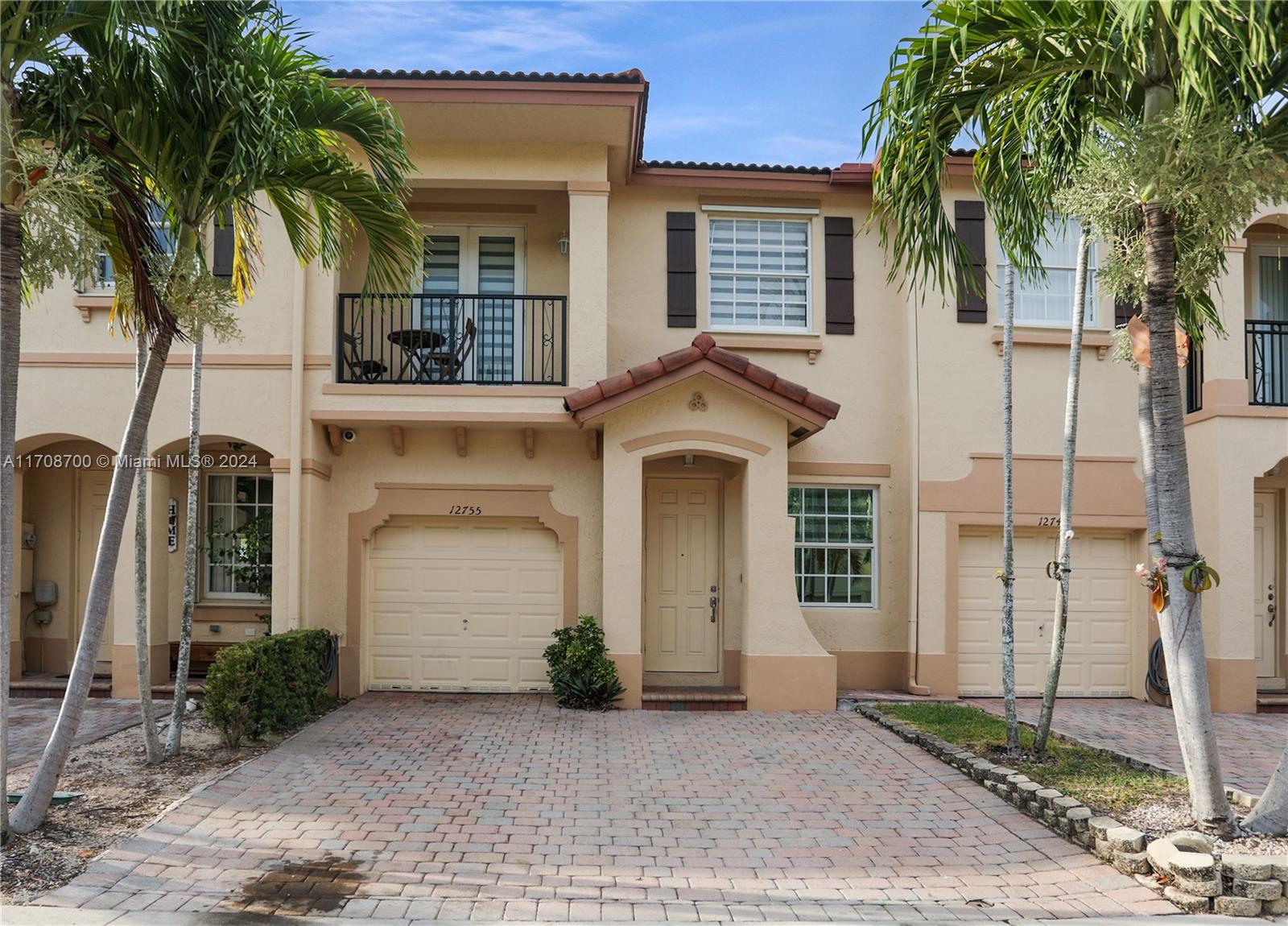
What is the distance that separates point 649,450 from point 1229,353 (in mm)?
7112

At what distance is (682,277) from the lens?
41.3 feet

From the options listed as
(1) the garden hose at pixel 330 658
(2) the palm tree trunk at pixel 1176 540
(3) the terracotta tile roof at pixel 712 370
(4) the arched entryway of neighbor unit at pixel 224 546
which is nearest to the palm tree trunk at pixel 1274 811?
(2) the palm tree trunk at pixel 1176 540

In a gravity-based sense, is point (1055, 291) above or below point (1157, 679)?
above

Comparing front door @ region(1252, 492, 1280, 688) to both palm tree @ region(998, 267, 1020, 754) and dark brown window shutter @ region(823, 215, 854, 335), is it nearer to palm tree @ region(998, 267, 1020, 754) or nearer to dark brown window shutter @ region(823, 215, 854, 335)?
dark brown window shutter @ region(823, 215, 854, 335)

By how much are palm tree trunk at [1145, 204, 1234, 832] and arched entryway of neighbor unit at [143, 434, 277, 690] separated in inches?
386

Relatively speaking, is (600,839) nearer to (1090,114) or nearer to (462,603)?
(1090,114)

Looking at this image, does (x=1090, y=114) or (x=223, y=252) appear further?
(x=223, y=252)

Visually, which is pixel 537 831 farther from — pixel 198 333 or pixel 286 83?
pixel 286 83

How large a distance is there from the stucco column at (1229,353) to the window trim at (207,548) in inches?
461

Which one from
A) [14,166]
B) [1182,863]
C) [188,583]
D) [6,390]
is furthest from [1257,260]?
[6,390]

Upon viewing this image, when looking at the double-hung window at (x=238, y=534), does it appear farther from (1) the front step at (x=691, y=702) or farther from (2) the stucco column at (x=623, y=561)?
(1) the front step at (x=691, y=702)

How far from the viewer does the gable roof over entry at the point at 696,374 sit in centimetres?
1082

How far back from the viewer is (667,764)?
27.4ft

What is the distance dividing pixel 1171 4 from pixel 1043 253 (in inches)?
308
